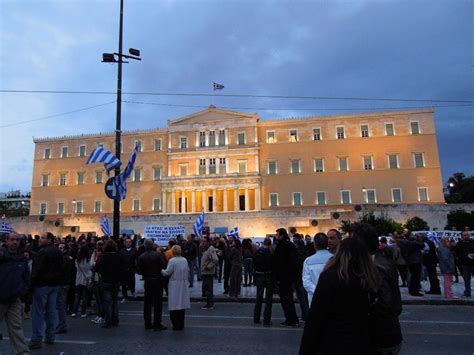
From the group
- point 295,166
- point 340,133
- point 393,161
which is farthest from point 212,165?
point 393,161

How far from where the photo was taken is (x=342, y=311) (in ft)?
9.11

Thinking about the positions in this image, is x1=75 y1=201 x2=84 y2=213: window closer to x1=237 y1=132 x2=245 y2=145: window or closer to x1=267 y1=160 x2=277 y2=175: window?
x1=237 y1=132 x2=245 y2=145: window

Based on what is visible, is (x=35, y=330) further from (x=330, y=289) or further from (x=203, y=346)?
(x=330, y=289)

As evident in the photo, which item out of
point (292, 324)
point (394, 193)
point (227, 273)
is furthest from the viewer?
point (394, 193)

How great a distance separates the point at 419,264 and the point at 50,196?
58.5 meters

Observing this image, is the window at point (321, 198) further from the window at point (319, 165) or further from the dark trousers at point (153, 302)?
the dark trousers at point (153, 302)

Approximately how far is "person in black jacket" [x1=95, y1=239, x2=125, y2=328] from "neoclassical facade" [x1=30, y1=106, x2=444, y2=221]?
138 feet

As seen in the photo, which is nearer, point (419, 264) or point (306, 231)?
point (419, 264)

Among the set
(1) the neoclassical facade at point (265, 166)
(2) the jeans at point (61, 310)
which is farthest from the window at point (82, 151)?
(2) the jeans at point (61, 310)

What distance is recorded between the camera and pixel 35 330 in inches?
273

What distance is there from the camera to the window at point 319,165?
52256 millimetres

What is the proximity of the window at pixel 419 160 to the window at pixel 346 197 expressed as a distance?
910 cm

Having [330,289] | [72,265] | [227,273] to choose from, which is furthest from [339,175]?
[330,289]

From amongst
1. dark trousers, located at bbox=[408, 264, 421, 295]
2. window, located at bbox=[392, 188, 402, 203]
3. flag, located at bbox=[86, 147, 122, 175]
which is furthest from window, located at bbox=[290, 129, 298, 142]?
dark trousers, located at bbox=[408, 264, 421, 295]
